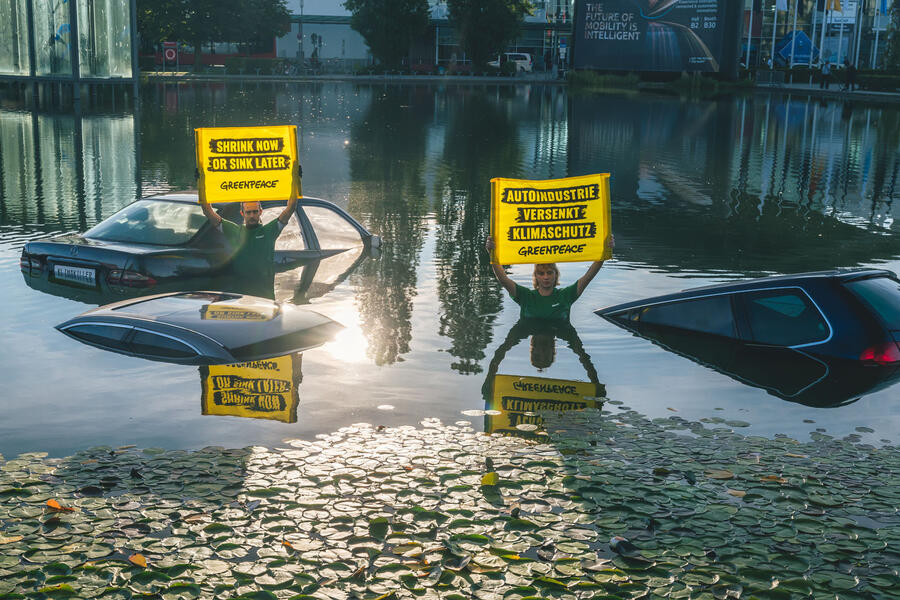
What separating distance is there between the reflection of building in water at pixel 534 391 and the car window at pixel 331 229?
Result: 4866 mm

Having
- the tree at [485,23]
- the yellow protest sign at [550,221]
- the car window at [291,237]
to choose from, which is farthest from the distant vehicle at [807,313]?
the tree at [485,23]

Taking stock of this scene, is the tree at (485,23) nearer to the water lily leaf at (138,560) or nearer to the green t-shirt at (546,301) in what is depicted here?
the green t-shirt at (546,301)

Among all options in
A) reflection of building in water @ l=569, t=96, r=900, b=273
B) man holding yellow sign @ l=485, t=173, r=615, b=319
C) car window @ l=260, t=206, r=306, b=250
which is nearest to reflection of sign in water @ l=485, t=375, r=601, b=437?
man holding yellow sign @ l=485, t=173, r=615, b=319

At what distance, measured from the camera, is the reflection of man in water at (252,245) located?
12406mm

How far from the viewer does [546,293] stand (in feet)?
38.6

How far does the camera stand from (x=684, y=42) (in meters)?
79.9

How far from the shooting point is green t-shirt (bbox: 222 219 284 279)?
40.7 ft

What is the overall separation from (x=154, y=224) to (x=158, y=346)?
2921mm

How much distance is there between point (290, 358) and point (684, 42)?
74.7 meters

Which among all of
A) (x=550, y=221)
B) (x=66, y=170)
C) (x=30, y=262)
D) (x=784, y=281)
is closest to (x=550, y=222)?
(x=550, y=221)

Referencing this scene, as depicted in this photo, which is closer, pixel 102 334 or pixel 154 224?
pixel 102 334

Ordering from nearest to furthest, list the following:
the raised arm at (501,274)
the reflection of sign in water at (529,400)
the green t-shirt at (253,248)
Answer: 1. the reflection of sign in water at (529,400)
2. the raised arm at (501,274)
3. the green t-shirt at (253,248)

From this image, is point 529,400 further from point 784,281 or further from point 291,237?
point 291,237

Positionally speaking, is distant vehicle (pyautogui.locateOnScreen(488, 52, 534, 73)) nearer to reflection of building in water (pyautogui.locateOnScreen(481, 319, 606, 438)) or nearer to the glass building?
the glass building
